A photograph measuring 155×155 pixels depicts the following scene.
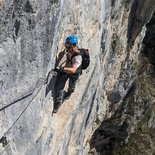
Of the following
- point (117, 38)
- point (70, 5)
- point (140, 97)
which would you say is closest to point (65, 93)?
point (70, 5)

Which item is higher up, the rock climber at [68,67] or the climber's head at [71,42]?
the climber's head at [71,42]

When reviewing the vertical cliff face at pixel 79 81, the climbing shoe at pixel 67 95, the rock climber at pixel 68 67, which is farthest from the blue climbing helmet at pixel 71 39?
the climbing shoe at pixel 67 95

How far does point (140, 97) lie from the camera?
22.1 metres

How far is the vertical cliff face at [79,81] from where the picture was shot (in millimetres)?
7641

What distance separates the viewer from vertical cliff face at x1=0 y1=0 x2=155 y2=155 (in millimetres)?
7641

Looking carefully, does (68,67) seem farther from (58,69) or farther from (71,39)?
(71,39)

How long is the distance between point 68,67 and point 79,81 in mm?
2138

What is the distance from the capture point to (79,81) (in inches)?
471

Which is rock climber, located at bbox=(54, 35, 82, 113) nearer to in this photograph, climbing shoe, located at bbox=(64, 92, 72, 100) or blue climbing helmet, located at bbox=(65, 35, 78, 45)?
blue climbing helmet, located at bbox=(65, 35, 78, 45)

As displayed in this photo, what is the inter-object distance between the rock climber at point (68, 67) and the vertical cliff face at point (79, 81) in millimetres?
246

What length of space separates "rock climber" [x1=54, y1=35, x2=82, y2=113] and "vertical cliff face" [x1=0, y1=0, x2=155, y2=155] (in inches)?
9.7

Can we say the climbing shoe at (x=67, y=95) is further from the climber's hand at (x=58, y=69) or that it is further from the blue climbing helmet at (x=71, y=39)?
the blue climbing helmet at (x=71, y=39)

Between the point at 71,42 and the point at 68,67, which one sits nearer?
the point at 71,42

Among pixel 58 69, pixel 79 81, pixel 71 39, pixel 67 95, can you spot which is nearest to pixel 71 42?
pixel 71 39
